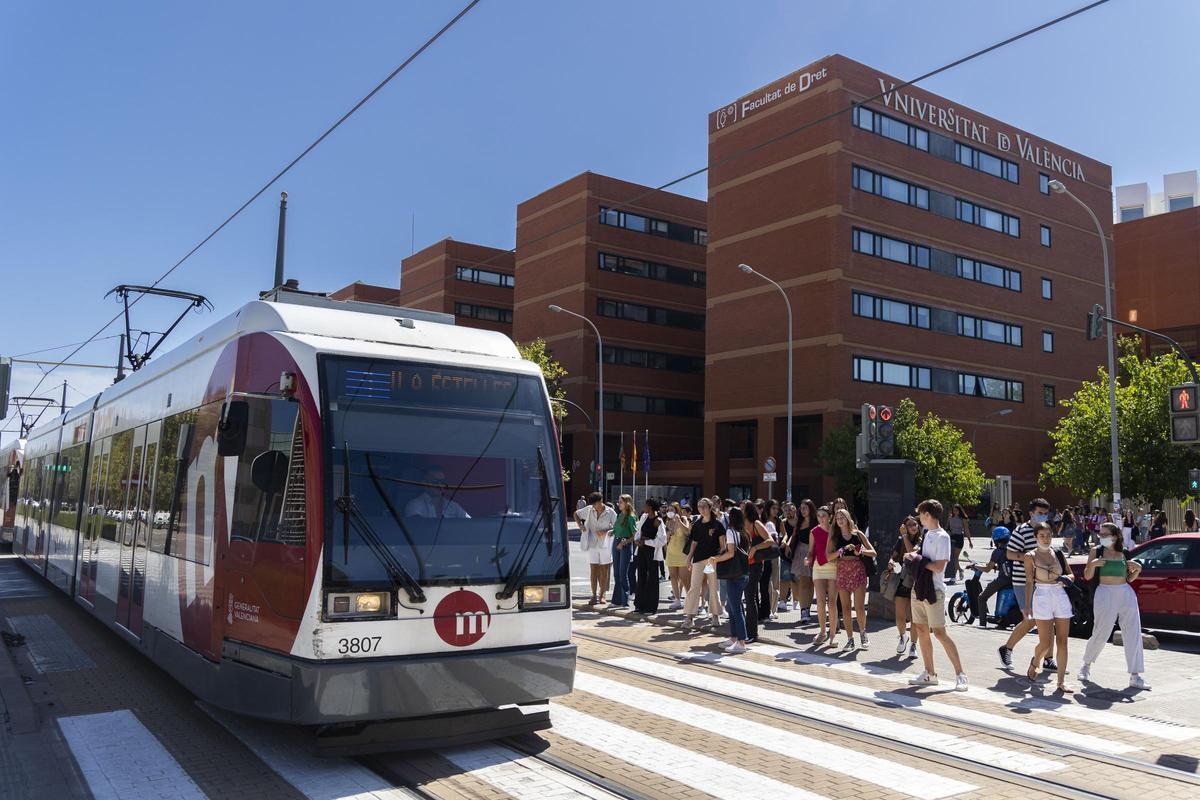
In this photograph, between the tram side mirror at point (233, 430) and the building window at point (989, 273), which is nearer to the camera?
the tram side mirror at point (233, 430)

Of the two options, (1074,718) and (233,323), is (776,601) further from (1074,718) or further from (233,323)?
(233,323)

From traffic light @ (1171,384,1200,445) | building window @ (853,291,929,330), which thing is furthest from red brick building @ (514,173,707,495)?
traffic light @ (1171,384,1200,445)

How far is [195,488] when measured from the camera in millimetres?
7578

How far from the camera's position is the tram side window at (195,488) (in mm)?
7262

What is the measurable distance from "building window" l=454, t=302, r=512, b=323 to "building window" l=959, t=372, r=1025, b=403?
1445 inches

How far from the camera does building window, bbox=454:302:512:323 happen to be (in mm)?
72688

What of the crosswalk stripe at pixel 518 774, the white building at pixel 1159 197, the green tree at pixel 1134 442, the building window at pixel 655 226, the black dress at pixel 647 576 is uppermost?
the white building at pixel 1159 197

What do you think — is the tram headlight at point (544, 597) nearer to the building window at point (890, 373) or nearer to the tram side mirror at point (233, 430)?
the tram side mirror at point (233, 430)

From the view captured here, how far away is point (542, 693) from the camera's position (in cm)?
650

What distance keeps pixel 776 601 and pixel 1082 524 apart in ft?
73.5

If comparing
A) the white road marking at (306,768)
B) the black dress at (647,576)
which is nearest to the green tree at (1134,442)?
the black dress at (647,576)

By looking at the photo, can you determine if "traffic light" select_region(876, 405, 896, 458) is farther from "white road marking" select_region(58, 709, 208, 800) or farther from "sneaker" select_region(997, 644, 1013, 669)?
"white road marking" select_region(58, 709, 208, 800)

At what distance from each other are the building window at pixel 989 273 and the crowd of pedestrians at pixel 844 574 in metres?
34.7

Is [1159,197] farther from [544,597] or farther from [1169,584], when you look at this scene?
[544,597]
